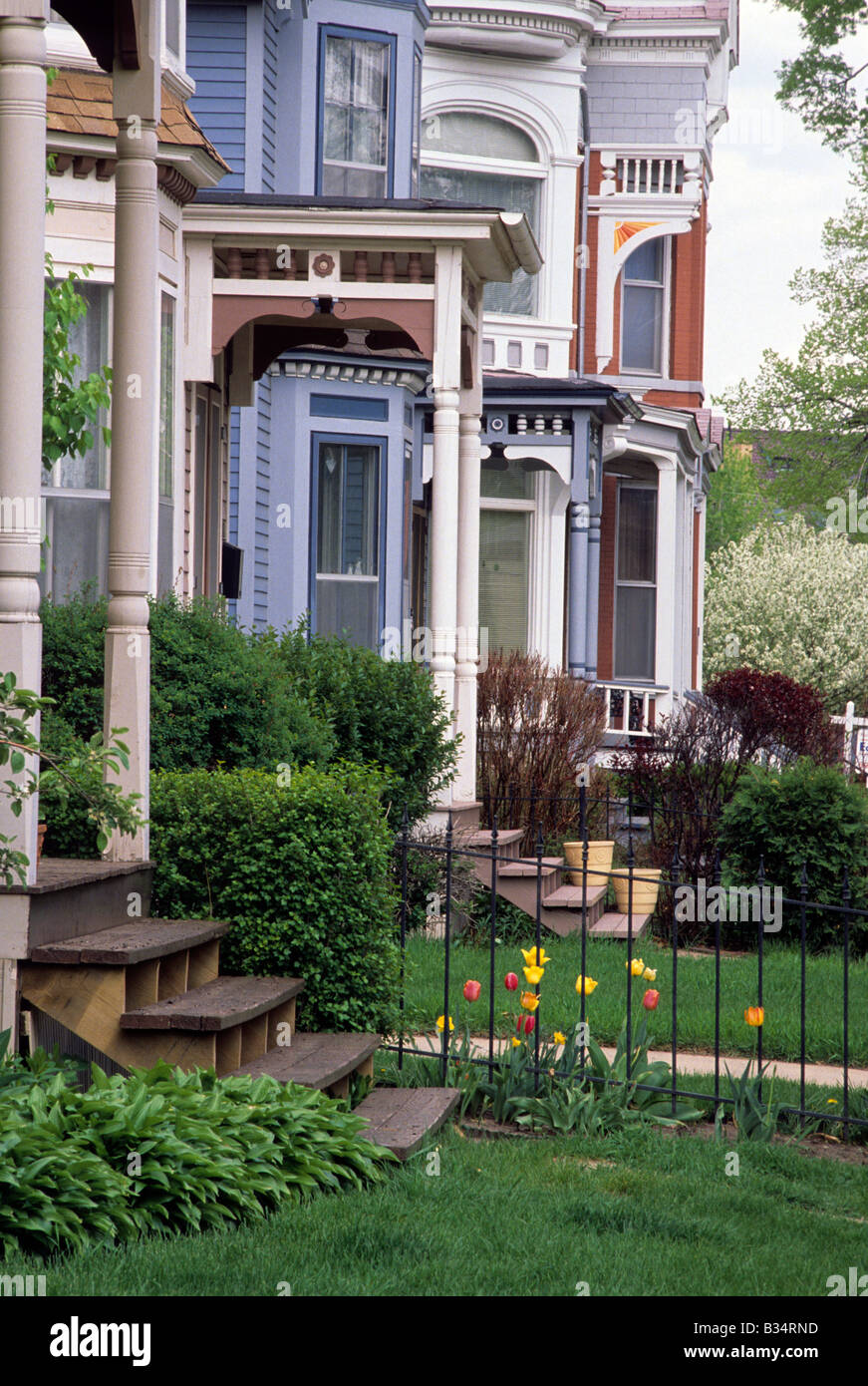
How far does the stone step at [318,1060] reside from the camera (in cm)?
539

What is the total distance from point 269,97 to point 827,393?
1890 cm

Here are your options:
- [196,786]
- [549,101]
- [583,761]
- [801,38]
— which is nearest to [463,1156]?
[196,786]

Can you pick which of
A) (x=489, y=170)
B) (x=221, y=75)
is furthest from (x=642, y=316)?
(x=221, y=75)

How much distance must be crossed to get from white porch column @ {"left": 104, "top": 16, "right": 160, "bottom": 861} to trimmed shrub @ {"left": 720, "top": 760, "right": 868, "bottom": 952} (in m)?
6.26

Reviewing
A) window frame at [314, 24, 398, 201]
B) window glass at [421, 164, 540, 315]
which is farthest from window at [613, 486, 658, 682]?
window frame at [314, 24, 398, 201]

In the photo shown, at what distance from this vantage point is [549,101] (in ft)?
62.4

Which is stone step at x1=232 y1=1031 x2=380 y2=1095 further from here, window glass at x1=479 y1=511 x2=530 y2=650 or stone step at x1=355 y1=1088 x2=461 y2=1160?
window glass at x1=479 y1=511 x2=530 y2=650

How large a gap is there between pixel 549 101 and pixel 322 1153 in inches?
653

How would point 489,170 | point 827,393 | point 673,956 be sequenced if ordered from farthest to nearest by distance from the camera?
point 827,393
point 489,170
point 673,956

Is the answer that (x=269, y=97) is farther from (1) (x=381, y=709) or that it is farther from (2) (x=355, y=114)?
(1) (x=381, y=709)

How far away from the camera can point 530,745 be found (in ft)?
42.3

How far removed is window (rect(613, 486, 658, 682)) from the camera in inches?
816

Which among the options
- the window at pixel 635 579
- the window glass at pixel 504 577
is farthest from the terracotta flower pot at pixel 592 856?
the window at pixel 635 579
